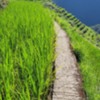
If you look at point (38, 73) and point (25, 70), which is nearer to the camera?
point (38, 73)

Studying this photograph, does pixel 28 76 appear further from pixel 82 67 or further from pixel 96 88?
pixel 82 67

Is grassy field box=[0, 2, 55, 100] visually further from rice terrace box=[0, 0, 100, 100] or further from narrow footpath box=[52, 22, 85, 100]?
narrow footpath box=[52, 22, 85, 100]

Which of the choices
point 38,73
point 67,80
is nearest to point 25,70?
point 38,73

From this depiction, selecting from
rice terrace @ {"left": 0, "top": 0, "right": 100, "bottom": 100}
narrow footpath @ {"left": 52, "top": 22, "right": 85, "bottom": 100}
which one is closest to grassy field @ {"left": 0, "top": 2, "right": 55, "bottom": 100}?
rice terrace @ {"left": 0, "top": 0, "right": 100, "bottom": 100}

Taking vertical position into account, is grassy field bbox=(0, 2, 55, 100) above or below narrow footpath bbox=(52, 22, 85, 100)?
above

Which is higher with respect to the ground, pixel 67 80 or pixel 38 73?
pixel 38 73

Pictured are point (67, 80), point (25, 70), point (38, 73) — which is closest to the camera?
point (38, 73)

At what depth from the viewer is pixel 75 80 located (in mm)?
4516

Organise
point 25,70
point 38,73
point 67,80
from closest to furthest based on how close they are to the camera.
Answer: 1. point 38,73
2. point 25,70
3. point 67,80

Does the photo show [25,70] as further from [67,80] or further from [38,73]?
[67,80]

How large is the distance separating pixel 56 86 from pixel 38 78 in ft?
1.85

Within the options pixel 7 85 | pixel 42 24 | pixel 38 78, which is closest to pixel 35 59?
pixel 38 78

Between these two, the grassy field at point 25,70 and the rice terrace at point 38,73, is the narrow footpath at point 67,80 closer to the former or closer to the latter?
the rice terrace at point 38,73

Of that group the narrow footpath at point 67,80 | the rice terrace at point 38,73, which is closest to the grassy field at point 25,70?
the rice terrace at point 38,73
